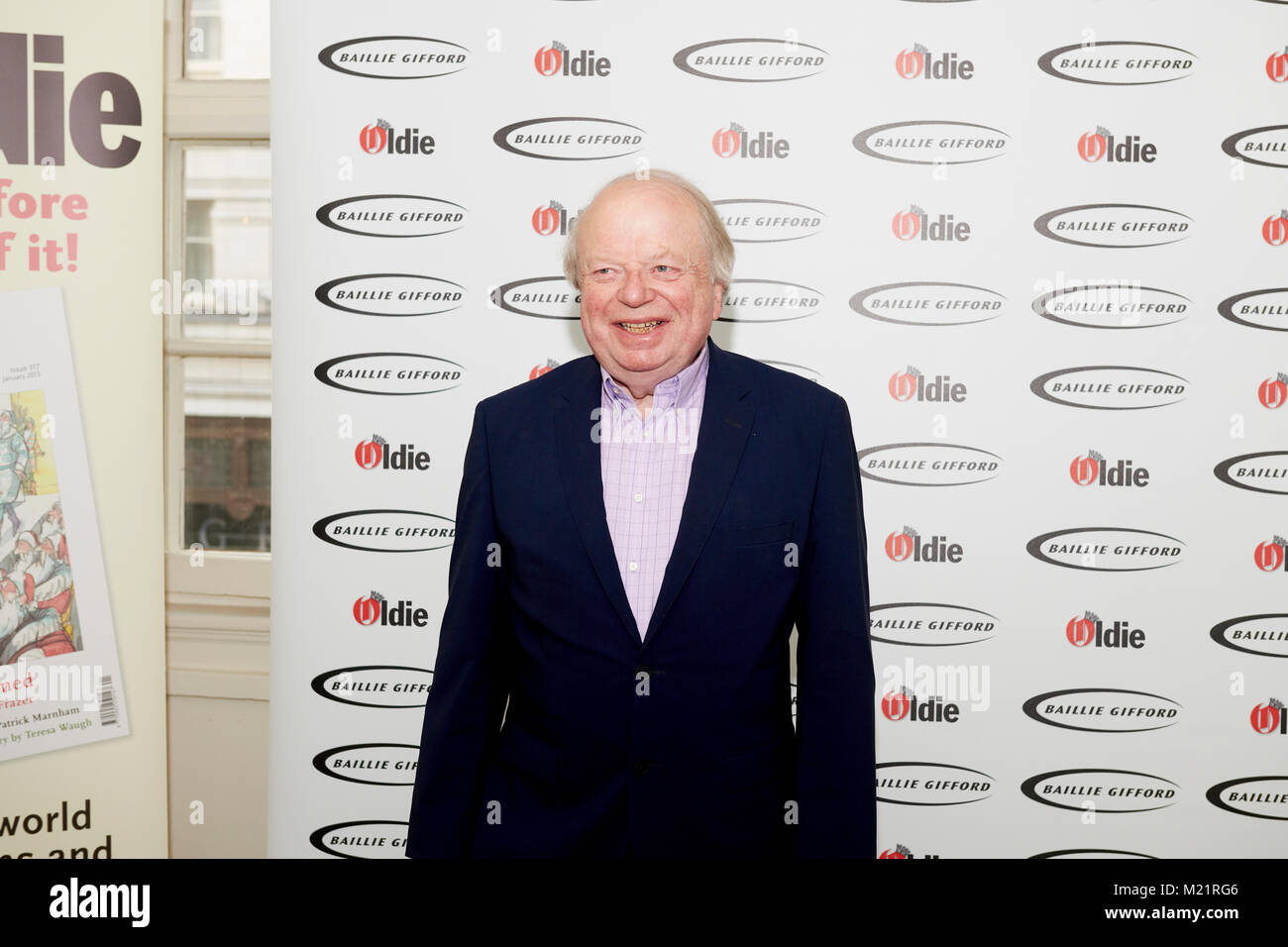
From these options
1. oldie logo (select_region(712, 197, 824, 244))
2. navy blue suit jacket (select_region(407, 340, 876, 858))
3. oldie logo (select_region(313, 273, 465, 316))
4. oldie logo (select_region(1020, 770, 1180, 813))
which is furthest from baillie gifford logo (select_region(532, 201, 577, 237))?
oldie logo (select_region(1020, 770, 1180, 813))

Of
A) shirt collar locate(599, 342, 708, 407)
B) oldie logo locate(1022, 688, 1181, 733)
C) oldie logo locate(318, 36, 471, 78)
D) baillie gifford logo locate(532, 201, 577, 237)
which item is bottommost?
oldie logo locate(1022, 688, 1181, 733)

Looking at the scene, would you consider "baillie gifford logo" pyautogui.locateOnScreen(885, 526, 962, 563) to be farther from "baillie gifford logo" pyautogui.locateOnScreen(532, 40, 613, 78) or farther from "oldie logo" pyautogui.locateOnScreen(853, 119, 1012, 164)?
"baillie gifford logo" pyautogui.locateOnScreen(532, 40, 613, 78)

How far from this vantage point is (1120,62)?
2.29 m

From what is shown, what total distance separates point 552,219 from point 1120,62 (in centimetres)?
144

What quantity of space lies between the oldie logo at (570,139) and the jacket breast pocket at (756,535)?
1199mm

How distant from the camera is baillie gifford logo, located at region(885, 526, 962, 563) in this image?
2.38 meters

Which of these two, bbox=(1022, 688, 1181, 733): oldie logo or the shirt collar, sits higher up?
the shirt collar

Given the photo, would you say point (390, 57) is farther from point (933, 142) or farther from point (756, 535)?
point (756, 535)

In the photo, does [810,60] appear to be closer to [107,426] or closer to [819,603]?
[819,603]

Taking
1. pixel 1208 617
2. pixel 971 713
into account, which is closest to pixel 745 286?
pixel 971 713

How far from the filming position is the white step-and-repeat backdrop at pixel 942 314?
2.30 metres

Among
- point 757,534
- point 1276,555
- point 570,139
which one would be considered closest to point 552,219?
point 570,139
